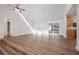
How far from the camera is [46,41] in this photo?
78.5 inches

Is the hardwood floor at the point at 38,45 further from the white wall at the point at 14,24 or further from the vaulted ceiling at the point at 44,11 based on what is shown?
the vaulted ceiling at the point at 44,11

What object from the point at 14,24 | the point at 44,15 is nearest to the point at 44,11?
the point at 44,15

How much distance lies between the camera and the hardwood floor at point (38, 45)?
1961 mm

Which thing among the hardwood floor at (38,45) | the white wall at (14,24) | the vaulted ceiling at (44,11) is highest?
the vaulted ceiling at (44,11)

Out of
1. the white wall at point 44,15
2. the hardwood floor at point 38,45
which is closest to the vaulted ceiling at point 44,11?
the white wall at point 44,15

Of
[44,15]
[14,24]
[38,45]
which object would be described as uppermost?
[44,15]

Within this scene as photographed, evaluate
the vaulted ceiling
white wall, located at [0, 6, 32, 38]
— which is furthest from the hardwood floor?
the vaulted ceiling

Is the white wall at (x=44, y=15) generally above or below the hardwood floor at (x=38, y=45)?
above

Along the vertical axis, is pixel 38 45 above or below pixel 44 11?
below

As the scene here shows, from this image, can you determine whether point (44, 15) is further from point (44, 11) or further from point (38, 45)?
point (38, 45)

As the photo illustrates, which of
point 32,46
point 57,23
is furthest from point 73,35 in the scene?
point 32,46

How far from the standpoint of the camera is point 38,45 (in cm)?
199
